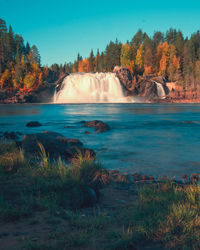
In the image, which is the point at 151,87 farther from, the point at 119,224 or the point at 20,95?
the point at 119,224

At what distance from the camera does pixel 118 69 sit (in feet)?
246

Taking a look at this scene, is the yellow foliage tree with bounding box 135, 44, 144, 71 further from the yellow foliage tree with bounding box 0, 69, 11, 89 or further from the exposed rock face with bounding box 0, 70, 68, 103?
the yellow foliage tree with bounding box 0, 69, 11, 89

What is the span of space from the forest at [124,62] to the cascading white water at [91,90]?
35.1ft

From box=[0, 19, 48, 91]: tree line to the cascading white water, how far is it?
12.1m

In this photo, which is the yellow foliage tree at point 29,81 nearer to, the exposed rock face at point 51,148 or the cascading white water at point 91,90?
the cascading white water at point 91,90

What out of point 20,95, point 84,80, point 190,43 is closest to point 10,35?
point 20,95

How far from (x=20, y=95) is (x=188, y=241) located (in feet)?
235

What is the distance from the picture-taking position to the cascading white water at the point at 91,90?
67562 millimetres

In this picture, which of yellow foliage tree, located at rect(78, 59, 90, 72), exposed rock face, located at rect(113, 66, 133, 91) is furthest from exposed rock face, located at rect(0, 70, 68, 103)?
yellow foliage tree, located at rect(78, 59, 90, 72)

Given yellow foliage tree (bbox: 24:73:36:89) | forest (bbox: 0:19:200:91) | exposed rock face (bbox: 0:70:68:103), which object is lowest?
exposed rock face (bbox: 0:70:68:103)

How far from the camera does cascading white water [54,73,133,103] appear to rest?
6756 cm

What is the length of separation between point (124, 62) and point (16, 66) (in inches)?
1660

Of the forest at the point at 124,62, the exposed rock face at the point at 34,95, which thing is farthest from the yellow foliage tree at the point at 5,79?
the exposed rock face at the point at 34,95

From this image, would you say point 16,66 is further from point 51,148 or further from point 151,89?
point 51,148
